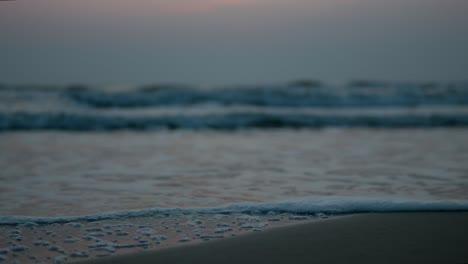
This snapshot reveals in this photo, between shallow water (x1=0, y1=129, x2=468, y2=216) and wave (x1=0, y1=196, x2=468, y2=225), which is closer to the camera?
wave (x1=0, y1=196, x2=468, y2=225)

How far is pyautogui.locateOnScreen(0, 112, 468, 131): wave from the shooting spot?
1052 centimetres

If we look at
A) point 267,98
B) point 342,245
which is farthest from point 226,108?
point 342,245

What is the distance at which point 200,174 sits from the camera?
16.5ft

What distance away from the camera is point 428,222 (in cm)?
311

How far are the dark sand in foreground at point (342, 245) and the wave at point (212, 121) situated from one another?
7456 millimetres

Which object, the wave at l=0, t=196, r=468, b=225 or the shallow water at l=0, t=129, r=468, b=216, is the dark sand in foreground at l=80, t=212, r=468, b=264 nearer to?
the wave at l=0, t=196, r=468, b=225

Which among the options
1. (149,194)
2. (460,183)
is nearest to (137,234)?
(149,194)

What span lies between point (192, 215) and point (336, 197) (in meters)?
1.12

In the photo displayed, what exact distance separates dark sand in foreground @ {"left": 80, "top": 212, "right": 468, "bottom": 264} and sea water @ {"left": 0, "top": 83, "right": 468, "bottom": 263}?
22 centimetres

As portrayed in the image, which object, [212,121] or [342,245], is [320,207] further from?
[212,121]

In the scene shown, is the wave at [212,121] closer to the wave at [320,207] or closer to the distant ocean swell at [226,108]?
the distant ocean swell at [226,108]

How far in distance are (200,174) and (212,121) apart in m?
5.84

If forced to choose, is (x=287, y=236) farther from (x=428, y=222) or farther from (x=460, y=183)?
(x=460, y=183)

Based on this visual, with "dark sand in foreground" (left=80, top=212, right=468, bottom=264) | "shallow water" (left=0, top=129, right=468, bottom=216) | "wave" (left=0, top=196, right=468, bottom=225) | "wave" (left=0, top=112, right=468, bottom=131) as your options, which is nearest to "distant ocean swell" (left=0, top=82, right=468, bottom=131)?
"wave" (left=0, top=112, right=468, bottom=131)
